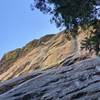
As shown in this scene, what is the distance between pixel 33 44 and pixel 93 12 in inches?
1929

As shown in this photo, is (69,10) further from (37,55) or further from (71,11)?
(37,55)

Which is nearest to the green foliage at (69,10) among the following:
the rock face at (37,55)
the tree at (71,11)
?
the tree at (71,11)

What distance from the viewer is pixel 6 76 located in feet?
207

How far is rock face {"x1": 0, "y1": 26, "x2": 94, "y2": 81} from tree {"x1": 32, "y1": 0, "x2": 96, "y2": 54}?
21.5 meters

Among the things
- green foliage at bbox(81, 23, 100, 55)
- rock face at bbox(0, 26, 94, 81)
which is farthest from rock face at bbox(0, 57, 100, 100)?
rock face at bbox(0, 26, 94, 81)

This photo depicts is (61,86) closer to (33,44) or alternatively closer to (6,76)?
(6,76)

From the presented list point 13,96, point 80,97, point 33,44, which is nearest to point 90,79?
point 80,97

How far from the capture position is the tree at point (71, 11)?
90.7ft

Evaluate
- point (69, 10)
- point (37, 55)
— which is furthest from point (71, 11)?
point (37, 55)

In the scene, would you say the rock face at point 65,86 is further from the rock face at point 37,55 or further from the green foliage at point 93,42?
the rock face at point 37,55

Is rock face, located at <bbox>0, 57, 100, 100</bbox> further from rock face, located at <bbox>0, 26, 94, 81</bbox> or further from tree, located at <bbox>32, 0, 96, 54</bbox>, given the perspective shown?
rock face, located at <bbox>0, 26, 94, 81</bbox>

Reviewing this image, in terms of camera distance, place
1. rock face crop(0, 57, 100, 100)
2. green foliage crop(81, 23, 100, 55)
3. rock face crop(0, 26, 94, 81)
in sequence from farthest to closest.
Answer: rock face crop(0, 26, 94, 81)
green foliage crop(81, 23, 100, 55)
rock face crop(0, 57, 100, 100)

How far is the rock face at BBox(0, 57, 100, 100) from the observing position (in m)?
23.0

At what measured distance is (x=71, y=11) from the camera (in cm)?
2828
